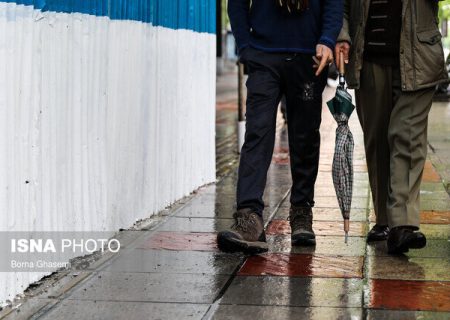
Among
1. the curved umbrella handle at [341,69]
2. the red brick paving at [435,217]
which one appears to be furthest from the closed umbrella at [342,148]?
the red brick paving at [435,217]

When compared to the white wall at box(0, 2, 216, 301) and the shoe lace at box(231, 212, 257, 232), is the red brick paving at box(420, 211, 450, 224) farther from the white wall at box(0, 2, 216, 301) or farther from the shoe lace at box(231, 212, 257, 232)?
the white wall at box(0, 2, 216, 301)

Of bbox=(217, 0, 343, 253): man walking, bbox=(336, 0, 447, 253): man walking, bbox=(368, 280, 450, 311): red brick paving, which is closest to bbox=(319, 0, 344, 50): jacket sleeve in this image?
bbox=(217, 0, 343, 253): man walking

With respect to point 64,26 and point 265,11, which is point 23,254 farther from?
point 265,11

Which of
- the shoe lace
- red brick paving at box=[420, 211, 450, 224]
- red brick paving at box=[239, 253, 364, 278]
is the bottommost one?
red brick paving at box=[239, 253, 364, 278]

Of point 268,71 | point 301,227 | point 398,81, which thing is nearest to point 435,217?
point 301,227

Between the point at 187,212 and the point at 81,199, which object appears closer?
the point at 81,199

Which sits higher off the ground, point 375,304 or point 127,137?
point 127,137

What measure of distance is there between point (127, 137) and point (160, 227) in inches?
28.2

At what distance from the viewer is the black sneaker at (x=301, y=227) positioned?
6.43 meters

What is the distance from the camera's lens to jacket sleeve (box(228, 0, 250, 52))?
6.32m

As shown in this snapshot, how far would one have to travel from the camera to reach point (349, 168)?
20.5ft

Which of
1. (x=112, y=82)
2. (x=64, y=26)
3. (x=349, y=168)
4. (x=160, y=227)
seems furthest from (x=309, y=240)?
Result: (x=64, y=26)

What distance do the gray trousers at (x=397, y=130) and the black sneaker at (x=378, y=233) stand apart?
22cm

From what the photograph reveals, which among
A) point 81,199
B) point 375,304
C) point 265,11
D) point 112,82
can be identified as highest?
point 265,11
